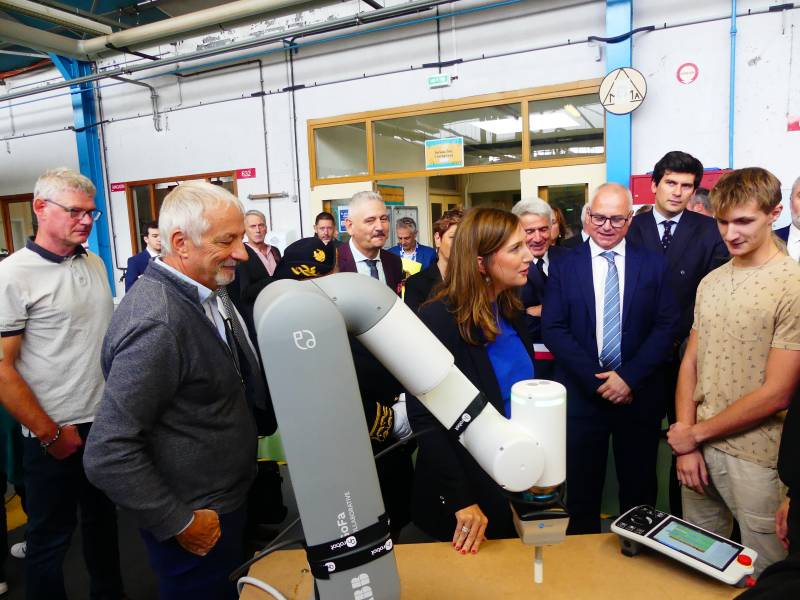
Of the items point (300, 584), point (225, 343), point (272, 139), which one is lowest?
point (300, 584)

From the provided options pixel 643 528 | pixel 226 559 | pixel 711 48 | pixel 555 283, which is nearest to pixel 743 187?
pixel 555 283

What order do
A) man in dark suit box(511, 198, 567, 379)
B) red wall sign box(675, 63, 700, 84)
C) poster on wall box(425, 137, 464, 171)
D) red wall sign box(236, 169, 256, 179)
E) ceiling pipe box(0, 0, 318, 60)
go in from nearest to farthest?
man in dark suit box(511, 198, 567, 379)
red wall sign box(675, 63, 700, 84)
ceiling pipe box(0, 0, 318, 60)
poster on wall box(425, 137, 464, 171)
red wall sign box(236, 169, 256, 179)

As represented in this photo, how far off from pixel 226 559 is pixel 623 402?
139cm

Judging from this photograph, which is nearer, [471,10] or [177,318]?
[177,318]

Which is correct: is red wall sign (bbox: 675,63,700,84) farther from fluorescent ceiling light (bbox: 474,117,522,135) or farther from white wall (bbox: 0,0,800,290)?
fluorescent ceiling light (bbox: 474,117,522,135)

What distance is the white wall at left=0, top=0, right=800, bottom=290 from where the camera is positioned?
3896 mm

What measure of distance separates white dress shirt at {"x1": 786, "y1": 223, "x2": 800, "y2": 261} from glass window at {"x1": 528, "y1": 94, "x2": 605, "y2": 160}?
226 cm

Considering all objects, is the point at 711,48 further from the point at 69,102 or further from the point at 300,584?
the point at 69,102

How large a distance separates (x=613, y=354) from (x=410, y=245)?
300cm

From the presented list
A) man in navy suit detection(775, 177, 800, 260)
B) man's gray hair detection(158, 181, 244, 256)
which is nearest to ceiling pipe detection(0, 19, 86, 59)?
man's gray hair detection(158, 181, 244, 256)

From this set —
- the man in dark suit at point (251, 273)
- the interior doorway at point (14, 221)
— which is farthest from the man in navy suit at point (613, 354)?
the interior doorway at point (14, 221)

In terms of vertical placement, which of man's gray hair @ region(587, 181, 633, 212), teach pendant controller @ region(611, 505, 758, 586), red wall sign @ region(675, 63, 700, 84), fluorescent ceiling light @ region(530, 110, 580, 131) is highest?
red wall sign @ region(675, 63, 700, 84)

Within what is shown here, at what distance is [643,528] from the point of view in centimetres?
98

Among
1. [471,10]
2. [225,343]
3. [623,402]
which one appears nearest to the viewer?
[225,343]
